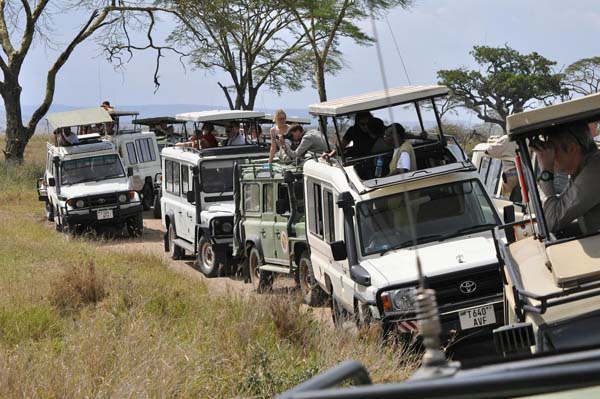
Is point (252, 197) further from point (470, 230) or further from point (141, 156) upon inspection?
point (141, 156)

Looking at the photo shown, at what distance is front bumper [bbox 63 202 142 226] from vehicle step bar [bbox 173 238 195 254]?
3723mm

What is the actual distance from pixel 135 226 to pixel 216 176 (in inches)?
255

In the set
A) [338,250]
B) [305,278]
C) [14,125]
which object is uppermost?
[14,125]

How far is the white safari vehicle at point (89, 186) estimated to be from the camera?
22.3 metres

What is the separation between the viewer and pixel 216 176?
55.8 ft

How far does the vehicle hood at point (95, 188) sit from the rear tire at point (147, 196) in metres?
4.57

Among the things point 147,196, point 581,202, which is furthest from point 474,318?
point 147,196

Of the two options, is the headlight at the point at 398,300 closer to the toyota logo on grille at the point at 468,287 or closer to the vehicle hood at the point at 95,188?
the toyota logo on grille at the point at 468,287

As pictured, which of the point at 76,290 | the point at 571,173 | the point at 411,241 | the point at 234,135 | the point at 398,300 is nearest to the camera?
the point at 571,173

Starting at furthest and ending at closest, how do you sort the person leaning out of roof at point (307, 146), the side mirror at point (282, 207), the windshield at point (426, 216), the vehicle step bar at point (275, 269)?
the person leaning out of roof at point (307, 146)
the vehicle step bar at point (275, 269)
the side mirror at point (282, 207)
the windshield at point (426, 216)

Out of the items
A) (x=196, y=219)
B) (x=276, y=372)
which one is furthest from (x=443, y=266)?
(x=196, y=219)

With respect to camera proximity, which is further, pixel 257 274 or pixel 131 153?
pixel 131 153

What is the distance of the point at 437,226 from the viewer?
9.84 meters

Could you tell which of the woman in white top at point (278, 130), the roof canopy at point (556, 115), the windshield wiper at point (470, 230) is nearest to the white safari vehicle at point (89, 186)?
the woman in white top at point (278, 130)
